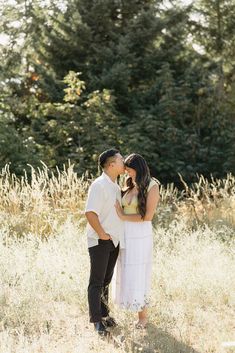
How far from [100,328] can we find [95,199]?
44.2 inches

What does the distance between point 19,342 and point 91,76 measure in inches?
408

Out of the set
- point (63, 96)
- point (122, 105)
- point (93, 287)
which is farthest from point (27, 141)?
point (93, 287)

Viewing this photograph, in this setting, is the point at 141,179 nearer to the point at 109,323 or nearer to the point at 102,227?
the point at 102,227

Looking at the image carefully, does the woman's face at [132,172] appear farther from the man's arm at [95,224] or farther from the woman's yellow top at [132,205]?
the man's arm at [95,224]

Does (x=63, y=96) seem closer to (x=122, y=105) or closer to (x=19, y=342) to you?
(x=122, y=105)

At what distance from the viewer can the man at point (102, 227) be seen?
5.12m

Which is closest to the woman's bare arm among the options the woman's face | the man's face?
the woman's face

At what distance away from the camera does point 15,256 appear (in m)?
7.14

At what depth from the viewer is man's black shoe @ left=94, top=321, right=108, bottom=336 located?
5195 mm

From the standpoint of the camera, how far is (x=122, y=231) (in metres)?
5.28

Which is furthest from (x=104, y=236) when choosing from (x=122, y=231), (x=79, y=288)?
(x=79, y=288)

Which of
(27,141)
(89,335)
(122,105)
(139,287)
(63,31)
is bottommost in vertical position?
(89,335)

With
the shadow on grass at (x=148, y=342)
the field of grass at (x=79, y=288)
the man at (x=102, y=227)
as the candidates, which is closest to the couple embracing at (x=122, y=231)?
the man at (x=102, y=227)

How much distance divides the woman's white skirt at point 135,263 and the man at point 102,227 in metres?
0.09
